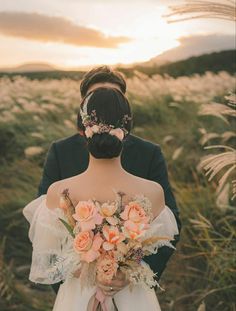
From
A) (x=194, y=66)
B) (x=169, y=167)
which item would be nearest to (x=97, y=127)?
(x=169, y=167)

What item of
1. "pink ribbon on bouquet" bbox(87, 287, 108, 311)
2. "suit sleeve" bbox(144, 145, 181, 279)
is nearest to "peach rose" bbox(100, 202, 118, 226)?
"pink ribbon on bouquet" bbox(87, 287, 108, 311)

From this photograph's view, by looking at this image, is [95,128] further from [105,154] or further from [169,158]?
[169,158]

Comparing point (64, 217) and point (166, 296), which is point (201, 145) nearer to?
point (166, 296)

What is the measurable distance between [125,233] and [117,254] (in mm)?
82

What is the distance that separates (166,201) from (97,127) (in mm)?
700

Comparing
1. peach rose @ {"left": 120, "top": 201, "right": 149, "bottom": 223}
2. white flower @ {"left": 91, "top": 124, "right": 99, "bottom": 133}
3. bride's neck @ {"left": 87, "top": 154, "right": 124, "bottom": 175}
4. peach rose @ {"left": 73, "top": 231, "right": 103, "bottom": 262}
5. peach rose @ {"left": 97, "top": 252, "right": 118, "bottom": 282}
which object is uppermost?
white flower @ {"left": 91, "top": 124, "right": 99, "bottom": 133}

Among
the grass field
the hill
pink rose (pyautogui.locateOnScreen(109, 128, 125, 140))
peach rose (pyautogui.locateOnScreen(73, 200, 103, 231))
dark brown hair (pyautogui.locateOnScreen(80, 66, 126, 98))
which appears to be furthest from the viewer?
the hill

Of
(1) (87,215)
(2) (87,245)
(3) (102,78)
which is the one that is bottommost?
(2) (87,245)

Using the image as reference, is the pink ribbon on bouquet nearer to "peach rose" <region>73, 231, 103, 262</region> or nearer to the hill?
"peach rose" <region>73, 231, 103, 262</region>

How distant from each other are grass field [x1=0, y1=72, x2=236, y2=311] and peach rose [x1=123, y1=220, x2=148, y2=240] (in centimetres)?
189

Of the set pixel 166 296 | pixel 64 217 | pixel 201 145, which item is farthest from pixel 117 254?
pixel 201 145

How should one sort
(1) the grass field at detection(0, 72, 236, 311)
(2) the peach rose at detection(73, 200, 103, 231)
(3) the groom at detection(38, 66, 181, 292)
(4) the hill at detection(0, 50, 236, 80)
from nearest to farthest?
(2) the peach rose at detection(73, 200, 103, 231) < (3) the groom at detection(38, 66, 181, 292) < (1) the grass field at detection(0, 72, 236, 311) < (4) the hill at detection(0, 50, 236, 80)

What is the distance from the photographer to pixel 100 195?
→ 9.29ft

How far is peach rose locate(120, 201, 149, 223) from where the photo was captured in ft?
8.89
